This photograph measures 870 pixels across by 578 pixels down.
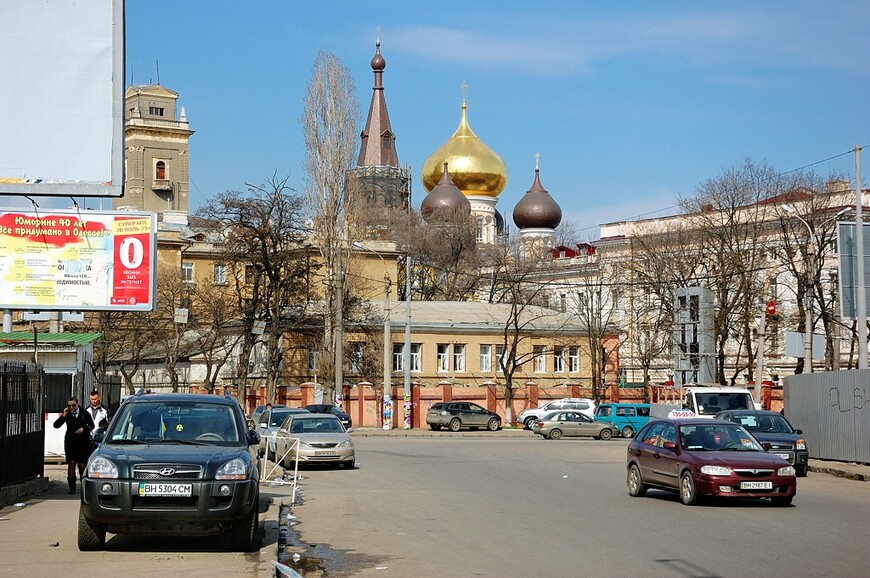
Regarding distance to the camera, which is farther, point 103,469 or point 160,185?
point 160,185

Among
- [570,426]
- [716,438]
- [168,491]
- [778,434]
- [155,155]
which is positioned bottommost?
[570,426]

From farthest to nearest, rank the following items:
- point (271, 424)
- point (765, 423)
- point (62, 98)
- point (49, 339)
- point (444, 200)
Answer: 1. point (444, 200)
2. point (271, 424)
3. point (765, 423)
4. point (49, 339)
5. point (62, 98)

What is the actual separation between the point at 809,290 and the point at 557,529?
35042 mm

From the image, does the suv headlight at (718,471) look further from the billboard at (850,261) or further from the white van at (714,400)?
the white van at (714,400)

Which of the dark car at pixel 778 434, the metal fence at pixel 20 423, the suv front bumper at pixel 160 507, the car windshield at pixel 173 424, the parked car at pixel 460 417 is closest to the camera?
the suv front bumper at pixel 160 507

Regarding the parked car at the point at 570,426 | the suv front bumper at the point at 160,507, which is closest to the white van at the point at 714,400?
the parked car at the point at 570,426

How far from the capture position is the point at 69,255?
2123 cm

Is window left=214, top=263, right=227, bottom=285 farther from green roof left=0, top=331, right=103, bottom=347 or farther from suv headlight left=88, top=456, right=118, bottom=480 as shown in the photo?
suv headlight left=88, top=456, right=118, bottom=480

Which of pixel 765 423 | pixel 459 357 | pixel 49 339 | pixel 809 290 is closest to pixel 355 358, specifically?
pixel 459 357

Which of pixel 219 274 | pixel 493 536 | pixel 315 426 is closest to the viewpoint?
pixel 493 536

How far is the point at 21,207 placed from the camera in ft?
68.1

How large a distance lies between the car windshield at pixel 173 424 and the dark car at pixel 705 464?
27.2ft

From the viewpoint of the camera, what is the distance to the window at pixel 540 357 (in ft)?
242

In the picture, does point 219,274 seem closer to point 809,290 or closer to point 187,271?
point 187,271
